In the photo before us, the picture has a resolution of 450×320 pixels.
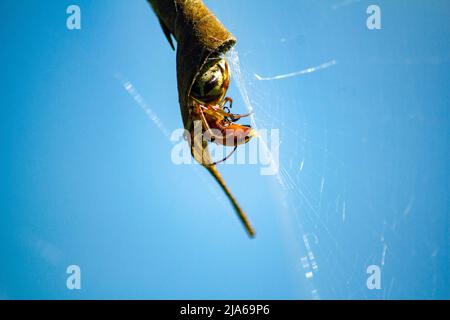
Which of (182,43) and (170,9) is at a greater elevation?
(170,9)
